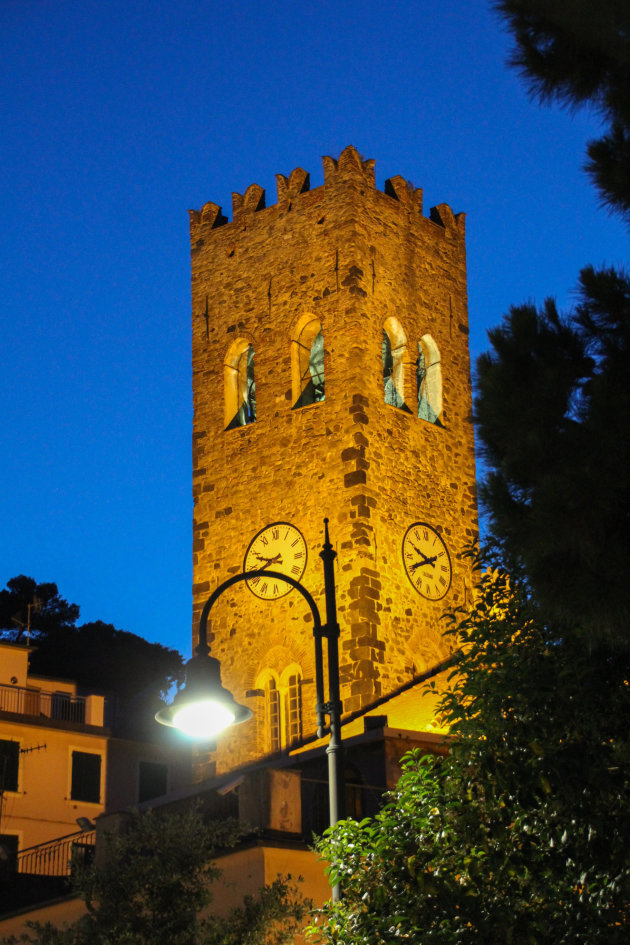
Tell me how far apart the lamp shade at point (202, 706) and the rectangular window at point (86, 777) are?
74.6 ft

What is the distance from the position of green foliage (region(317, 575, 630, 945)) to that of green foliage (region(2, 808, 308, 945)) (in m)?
2.12

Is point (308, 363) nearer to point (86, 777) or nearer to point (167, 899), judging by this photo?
point (86, 777)

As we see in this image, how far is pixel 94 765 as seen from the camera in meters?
35.1

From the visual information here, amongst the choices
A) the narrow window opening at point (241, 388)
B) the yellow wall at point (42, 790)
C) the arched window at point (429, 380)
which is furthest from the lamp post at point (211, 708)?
the yellow wall at point (42, 790)

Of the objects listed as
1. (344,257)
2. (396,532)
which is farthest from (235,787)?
(344,257)

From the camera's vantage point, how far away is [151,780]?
121 feet

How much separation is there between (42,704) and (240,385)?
1136cm

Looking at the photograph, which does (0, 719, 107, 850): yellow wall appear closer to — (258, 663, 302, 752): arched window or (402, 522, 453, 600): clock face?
(258, 663, 302, 752): arched window

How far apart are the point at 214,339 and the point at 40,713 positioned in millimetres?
10221

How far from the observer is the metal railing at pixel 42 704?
3556 centimetres

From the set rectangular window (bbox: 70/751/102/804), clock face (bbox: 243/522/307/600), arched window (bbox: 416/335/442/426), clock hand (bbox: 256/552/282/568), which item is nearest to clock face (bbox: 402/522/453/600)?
clock face (bbox: 243/522/307/600)

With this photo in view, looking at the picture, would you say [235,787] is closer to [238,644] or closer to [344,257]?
[238,644]

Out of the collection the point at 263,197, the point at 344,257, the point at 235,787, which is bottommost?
the point at 235,787

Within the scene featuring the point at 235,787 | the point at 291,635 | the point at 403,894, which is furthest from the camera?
the point at 291,635
